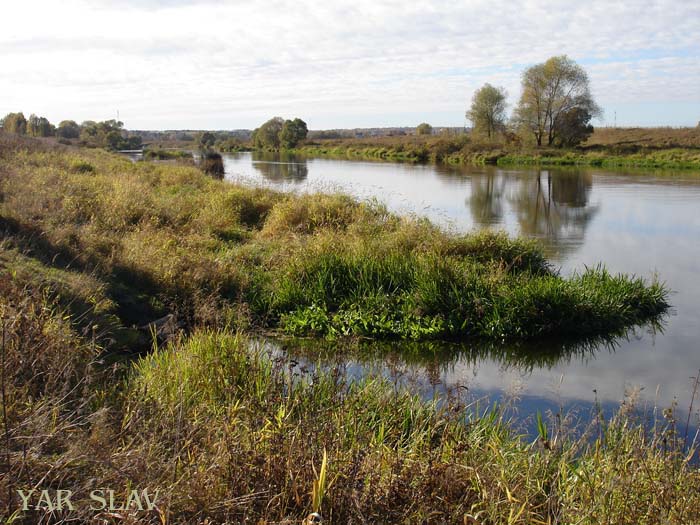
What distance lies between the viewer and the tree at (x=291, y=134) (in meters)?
86.4

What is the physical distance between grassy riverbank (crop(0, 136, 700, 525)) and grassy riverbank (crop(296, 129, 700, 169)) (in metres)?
39.4

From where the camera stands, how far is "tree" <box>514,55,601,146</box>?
5438 centimetres

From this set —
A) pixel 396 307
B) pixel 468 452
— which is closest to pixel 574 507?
pixel 468 452

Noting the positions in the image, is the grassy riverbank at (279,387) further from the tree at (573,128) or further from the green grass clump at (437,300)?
the tree at (573,128)

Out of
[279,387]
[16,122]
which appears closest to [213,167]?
[279,387]

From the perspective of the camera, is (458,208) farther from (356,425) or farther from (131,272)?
(356,425)

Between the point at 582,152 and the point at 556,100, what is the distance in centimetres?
546

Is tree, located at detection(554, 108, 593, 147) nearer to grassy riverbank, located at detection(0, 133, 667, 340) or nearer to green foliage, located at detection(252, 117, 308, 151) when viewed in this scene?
green foliage, located at detection(252, 117, 308, 151)

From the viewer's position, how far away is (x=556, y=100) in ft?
181

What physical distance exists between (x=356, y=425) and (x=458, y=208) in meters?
19.3

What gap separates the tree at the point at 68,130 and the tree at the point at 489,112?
3813 cm

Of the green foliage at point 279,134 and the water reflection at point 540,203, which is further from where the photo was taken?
the green foliage at point 279,134

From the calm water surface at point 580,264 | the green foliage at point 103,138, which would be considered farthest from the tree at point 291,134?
the calm water surface at point 580,264

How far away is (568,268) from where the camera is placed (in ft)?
43.2
